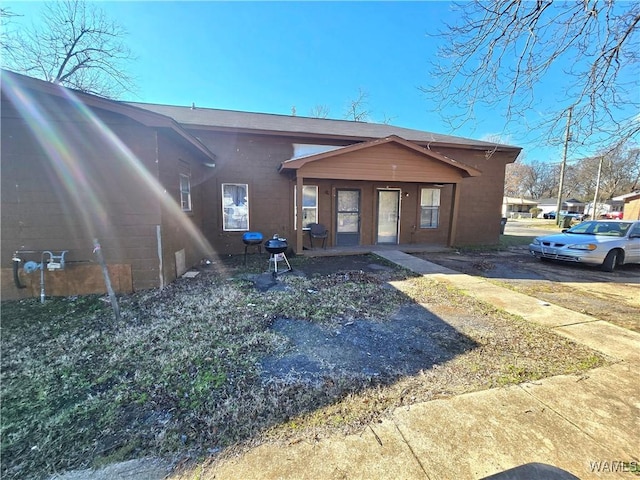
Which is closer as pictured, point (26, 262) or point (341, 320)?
point (341, 320)

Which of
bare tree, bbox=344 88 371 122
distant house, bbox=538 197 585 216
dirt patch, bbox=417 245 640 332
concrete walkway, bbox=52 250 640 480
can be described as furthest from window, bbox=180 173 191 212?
distant house, bbox=538 197 585 216

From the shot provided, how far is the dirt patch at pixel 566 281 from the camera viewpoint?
419cm

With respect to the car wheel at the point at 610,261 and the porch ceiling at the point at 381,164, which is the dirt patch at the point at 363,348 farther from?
the car wheel at the point at 610,261

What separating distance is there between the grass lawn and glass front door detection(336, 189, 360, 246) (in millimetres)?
4897

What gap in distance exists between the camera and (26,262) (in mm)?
4266

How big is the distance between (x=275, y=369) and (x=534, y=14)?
5.41 meters

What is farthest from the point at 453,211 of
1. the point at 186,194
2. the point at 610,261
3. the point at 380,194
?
the point at 186,194

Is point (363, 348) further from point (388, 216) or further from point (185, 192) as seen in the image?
point (388, 216)

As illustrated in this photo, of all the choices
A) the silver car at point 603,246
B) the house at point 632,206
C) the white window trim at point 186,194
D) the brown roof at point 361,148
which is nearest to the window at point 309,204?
the brown roof at point 361,148

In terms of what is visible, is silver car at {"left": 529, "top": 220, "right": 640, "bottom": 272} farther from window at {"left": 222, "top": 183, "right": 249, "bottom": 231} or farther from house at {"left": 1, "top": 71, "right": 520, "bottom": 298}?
window at {"left": 222, "top": 183, "right": 249, "bottom": 231}

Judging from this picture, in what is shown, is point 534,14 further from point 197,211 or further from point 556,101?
point 197,211

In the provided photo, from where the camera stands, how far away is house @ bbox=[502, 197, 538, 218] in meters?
47.1

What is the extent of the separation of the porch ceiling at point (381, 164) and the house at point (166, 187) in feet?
0.10

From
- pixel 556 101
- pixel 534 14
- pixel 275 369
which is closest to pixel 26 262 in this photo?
pixel 275 369
